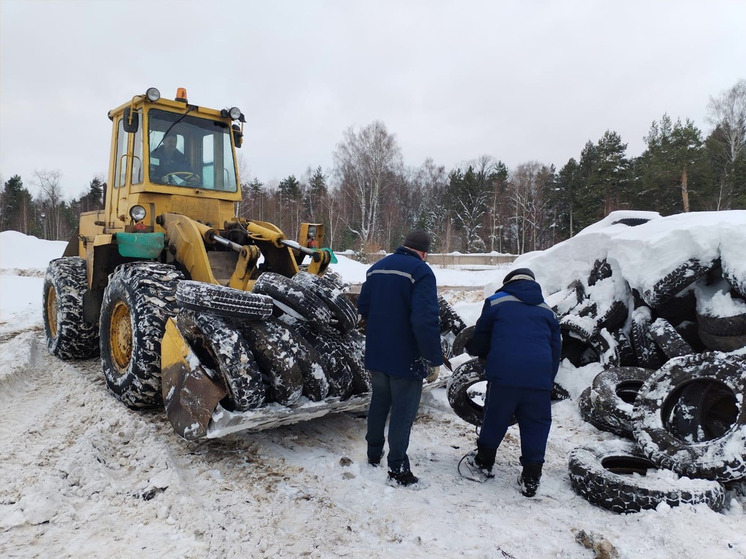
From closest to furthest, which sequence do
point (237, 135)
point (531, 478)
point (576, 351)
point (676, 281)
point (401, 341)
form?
point (531, 478) < point (401, 341) < point (676, 281) < point (576, 351) < point (237, 135)

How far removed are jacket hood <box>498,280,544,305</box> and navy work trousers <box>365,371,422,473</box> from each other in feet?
3.00

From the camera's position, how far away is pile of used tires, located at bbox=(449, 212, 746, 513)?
3.29m

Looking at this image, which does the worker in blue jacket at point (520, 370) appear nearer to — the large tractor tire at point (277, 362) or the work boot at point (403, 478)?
the work boot at point (403, 478)

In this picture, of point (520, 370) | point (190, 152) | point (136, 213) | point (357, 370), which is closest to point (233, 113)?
point (190, 152)

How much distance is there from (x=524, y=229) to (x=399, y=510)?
146ft

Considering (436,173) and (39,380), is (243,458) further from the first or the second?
(436,173)

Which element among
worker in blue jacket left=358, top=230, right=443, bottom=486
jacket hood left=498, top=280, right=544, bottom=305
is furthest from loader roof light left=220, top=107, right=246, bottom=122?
jacket hood left=498, top=280, right=544, bottom=305

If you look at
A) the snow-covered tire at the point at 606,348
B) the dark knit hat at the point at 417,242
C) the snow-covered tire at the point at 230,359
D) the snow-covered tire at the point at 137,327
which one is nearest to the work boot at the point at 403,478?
the snow-covered tire at the point at 230,359

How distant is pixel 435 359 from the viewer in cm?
341

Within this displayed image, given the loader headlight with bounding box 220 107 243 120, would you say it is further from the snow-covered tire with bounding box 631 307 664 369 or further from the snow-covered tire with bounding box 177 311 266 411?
the snow-covered tire with bounding box 631 307 664 369

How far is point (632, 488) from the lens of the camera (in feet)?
10.2

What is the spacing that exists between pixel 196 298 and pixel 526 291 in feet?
7.47

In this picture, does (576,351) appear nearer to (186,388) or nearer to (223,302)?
(223,302)

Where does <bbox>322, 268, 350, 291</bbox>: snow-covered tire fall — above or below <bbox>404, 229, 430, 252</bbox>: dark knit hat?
below
